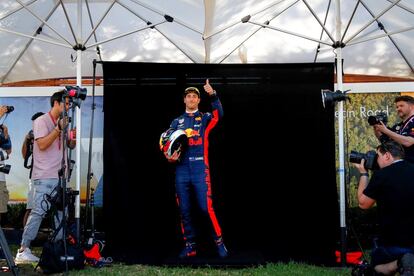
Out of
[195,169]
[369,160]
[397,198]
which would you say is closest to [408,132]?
[369,160]

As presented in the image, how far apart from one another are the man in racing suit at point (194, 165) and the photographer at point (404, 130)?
1614mm

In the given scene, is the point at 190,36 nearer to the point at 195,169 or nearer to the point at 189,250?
the point at 195,169

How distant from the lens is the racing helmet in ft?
16.1

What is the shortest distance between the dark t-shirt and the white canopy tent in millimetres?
2263

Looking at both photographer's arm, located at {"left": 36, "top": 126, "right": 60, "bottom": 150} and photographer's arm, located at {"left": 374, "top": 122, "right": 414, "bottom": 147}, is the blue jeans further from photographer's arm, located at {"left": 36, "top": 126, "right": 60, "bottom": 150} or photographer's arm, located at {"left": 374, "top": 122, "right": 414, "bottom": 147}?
photographer's arm, located at {"left": 374, "top": 122, "right": 414, "bottom": 147}

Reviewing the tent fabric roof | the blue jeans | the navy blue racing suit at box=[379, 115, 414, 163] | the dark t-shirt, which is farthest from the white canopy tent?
the dark t-shirt

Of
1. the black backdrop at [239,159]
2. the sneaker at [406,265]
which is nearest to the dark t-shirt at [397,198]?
the sneaker at [406,265]

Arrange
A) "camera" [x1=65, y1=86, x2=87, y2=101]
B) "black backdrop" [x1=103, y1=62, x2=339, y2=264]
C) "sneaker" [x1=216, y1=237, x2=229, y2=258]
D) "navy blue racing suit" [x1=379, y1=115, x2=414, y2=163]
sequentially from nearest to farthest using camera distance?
"camera" [x1=65, y1=86, x2=87, y2=101] < "navy blue racing suit" [x1=379, y1=115, x2=414, y2=163] < "sneaker" [x1=216, y1=237, x2=229, y2=258] < "black backdrop" [x1=103, y1=62, x2=339, y2=264]

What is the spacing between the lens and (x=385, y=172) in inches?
142

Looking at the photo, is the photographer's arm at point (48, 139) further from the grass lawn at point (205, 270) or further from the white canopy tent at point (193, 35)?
the white canopy tent at point (193, 35)

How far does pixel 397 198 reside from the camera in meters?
3.56

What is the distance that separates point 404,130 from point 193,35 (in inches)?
104

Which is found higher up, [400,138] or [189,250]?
[400,138]

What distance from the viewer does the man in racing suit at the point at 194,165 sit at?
4.97m
